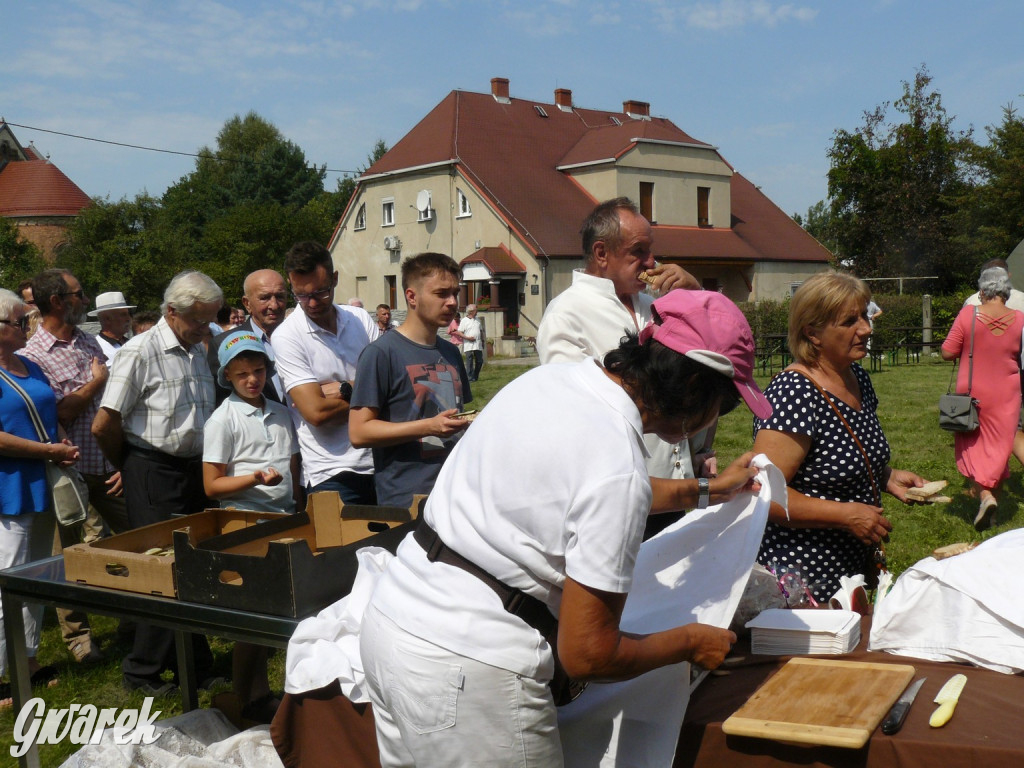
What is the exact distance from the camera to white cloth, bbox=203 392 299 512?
410 centimetres

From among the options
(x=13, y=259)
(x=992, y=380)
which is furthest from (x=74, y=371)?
(x=13, y=259)

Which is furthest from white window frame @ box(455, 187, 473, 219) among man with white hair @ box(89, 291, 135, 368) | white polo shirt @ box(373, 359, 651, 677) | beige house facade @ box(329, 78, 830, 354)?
white polo shirt @ box(373, 359, 651, 677)

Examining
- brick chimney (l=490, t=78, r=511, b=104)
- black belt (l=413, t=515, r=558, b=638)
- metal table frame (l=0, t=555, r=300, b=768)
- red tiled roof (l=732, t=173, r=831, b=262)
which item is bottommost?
metal table frame (l=0, t=555, r=300, b=768)

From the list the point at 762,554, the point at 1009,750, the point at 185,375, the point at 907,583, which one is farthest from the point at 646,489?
the point at 185,375

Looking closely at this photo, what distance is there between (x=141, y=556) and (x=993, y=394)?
6.67m

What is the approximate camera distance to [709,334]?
6.16 feet

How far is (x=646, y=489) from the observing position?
1.78 m

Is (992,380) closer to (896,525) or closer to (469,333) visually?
(896,525)

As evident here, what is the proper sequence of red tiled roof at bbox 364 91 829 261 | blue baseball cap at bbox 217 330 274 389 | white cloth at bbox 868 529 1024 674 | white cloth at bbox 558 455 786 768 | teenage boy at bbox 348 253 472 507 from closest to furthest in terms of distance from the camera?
white cloth at bbox 558 455 786 768
white cloth at bbox 868 529 1024 674
teenage boy at bbox 348 253 472 507
blue baseball cap at bbox 217 330 274 389
red tiled roof at bbox 364 91 829 261

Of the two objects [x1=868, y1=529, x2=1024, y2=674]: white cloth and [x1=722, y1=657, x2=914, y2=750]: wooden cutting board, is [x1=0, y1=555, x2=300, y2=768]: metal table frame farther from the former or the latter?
[x1=868, y1=529, x2=1024, y2=674]: white cloth

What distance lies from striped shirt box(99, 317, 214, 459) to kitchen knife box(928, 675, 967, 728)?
3.33m

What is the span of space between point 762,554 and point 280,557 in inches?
62.8

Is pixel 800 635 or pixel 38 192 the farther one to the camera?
pixel 38 192

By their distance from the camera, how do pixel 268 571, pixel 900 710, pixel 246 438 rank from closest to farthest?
pixel 900 710 → pixel 268 571 → pixel 246 438
